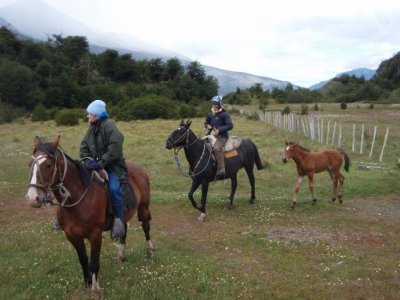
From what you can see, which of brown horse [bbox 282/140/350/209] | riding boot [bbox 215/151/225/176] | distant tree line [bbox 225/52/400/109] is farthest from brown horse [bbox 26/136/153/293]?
distant tree line [bbox 225/52/400/109]

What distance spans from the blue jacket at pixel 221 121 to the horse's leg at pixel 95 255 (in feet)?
22.6

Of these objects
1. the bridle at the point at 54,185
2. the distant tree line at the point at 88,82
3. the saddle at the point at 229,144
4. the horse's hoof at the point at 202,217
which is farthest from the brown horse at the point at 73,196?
the distant tree line at the point at 88,82

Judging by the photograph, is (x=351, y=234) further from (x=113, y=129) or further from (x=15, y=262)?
(x=15, y=262)

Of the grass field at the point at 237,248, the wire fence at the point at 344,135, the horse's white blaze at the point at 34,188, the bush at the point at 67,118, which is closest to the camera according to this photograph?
the horse's white blaze at the point at 34,188

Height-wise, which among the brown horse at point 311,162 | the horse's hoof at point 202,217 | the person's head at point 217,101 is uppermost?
the person's head at point 217,101

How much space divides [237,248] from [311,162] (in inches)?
207

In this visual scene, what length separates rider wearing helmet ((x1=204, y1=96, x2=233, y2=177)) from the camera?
12852mm

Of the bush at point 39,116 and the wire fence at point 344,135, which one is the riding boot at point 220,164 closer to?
the wire fence at point 344,135

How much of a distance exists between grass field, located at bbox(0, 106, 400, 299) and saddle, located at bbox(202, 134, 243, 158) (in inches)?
70.4

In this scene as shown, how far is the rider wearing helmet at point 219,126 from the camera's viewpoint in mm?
12852

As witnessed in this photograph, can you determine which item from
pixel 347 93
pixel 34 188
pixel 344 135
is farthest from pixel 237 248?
pixel 347 93

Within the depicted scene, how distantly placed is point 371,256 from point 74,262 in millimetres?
6393

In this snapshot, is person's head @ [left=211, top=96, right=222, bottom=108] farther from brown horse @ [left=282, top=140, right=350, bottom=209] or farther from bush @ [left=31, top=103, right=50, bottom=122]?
bush @ [left=31, top=103, right=50, bottom=122]

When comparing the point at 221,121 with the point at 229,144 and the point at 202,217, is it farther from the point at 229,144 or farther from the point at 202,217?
the point at 202,217
